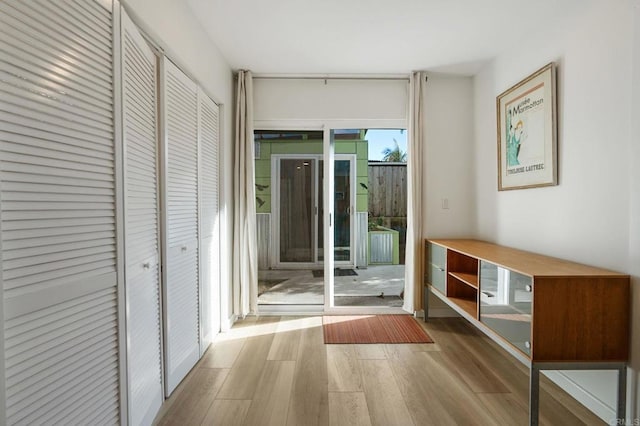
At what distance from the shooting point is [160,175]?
212 cm

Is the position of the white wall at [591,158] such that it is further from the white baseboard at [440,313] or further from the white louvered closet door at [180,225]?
the white louvered closet door at [180,225]

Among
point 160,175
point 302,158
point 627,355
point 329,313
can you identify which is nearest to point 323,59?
point 302,158

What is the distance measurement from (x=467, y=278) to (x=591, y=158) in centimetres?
116

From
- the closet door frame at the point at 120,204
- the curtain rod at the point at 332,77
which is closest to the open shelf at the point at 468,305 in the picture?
the closet door frame at the point at 120,204

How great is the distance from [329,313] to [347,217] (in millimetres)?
1083

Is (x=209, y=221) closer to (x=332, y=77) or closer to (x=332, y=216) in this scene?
(x=332, y=216)

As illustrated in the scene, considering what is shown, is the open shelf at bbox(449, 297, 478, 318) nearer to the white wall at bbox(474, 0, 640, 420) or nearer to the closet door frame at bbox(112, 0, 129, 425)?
the white wall at bbox(474, 0, 640, 420)

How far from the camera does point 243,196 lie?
3.59 meters

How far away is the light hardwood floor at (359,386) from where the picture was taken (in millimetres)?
1957

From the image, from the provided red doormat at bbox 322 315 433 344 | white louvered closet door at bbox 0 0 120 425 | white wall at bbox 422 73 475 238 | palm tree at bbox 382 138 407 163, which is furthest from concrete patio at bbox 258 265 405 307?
white louvered closet door at bbox 0 0 120 425

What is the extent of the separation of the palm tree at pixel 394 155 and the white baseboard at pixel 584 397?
2.31 m

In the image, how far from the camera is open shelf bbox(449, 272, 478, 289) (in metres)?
2.56

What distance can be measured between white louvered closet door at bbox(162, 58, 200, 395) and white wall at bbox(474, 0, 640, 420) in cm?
255

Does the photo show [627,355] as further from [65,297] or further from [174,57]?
[174,57]
